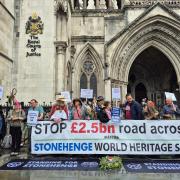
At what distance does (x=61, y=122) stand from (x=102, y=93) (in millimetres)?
12611

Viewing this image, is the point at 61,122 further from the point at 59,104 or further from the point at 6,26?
the point at 6,26

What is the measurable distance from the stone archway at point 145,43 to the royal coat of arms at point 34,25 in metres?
6.78

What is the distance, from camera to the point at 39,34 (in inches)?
622

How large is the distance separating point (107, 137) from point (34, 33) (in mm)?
8661

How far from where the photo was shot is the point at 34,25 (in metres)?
15.9

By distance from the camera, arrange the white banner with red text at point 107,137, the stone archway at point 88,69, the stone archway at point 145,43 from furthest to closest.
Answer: the stone archway at point 88,69, the stone archway at point 145,43, the white banner with red text at point 107,137

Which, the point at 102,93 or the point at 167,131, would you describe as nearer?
the point at 167,131

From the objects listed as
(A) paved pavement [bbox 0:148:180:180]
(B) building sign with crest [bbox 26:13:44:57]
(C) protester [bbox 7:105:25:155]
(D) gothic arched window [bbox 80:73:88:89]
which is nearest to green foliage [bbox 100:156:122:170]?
(A) paved pavement [bbox 0:148:180:180]

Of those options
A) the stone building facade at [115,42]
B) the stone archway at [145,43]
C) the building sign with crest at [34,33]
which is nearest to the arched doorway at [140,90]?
the stone building facade at [115,42]

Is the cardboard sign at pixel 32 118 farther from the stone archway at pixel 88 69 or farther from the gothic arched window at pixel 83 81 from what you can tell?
the gothic arched window at pixel 83 81

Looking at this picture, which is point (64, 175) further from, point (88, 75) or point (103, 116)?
point (88, 75)

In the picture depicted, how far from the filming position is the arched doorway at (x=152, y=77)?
25.1 meters

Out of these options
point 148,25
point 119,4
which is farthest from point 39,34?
point 119,4

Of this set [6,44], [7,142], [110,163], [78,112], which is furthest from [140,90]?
[110,163]
